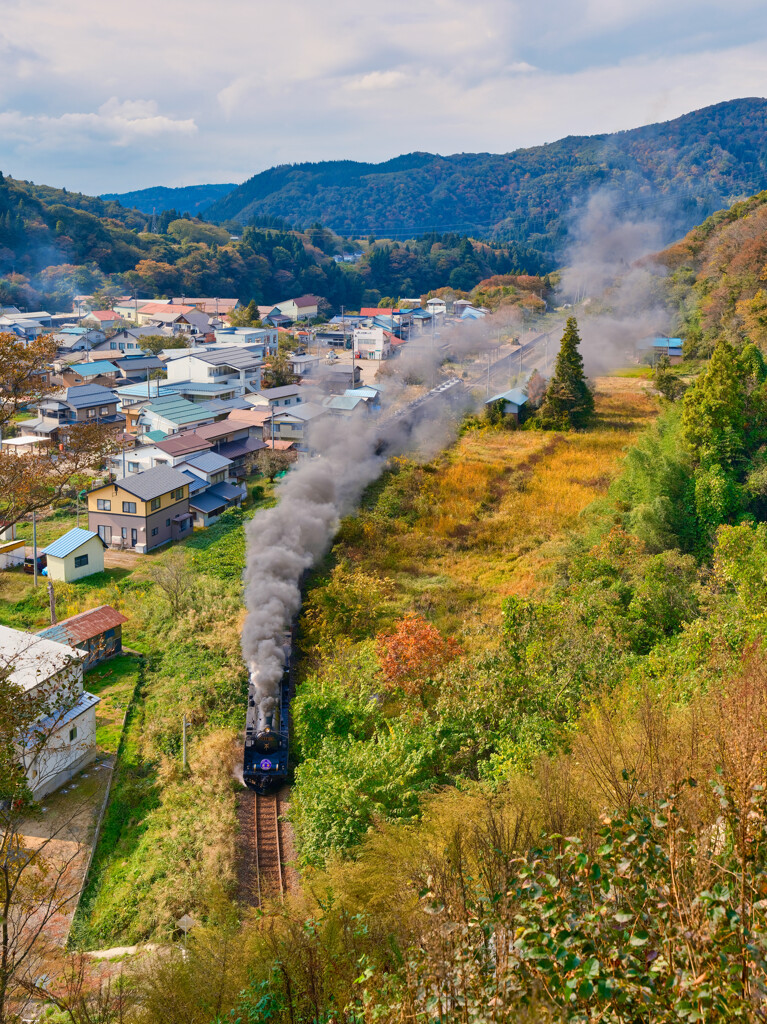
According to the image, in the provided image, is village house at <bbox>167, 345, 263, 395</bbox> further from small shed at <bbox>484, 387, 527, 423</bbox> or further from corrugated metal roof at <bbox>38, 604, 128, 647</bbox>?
corrugated metal roof at <bbox>38, 604, 128, 647</bbox>

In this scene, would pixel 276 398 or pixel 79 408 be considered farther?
pixel 276 398

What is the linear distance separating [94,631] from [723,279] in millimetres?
24569

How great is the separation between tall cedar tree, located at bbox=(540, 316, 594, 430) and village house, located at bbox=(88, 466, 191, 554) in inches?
520

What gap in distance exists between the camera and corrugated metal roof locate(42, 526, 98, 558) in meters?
17.3

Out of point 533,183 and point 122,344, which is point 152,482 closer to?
point 122,344

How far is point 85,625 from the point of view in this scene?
14242 millimetres

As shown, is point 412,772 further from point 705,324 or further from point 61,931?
point 705,324

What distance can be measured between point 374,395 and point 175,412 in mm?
7567

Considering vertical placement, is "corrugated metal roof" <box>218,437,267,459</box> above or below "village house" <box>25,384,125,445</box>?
below

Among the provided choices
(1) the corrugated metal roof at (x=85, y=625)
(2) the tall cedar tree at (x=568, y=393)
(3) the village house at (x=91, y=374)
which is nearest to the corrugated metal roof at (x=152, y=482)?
(1) the corrugated metal roof at (x=85, y=625)

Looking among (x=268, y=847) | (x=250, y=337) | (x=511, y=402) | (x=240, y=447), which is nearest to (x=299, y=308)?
(x=250, y=337)

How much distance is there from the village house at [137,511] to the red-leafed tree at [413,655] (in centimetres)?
932

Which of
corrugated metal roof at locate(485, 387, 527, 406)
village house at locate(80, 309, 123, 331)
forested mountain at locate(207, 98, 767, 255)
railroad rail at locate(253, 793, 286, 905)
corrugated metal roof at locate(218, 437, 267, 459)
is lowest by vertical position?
railroad rail at locate(253, 793, 286, 905)

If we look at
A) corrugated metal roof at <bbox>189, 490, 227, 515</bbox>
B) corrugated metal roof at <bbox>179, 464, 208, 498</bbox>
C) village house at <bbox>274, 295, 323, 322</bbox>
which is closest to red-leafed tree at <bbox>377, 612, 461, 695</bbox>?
corrugated metal roof at <bbox>189, 490, 227, 515</bbox>
